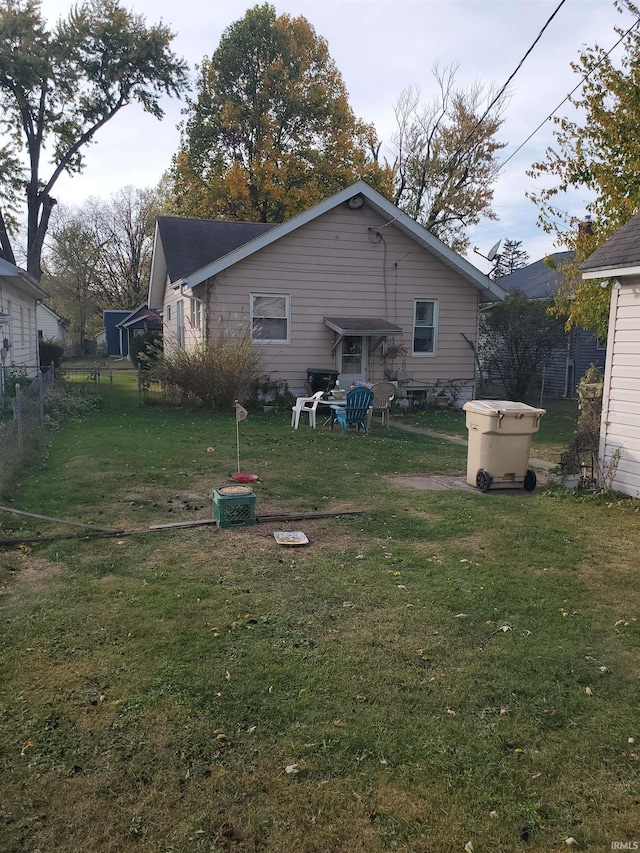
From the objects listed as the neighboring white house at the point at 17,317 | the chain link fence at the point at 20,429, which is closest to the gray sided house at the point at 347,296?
the neighboring white house at the point at 17,317

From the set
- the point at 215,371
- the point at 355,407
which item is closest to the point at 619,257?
the point at 355,407

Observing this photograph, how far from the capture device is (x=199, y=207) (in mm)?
29609

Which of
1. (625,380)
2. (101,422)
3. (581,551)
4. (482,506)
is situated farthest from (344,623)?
(101,422)

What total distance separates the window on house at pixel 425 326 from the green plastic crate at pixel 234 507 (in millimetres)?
11689

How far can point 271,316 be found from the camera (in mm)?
15625

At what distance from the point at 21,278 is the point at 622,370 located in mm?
13085

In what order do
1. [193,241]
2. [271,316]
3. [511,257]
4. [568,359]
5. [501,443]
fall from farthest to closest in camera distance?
[511,257]
[568,359]
[193,241]
[271,316]
[501,443]

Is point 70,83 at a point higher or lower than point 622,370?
higher

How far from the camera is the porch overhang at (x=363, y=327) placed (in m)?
15.1

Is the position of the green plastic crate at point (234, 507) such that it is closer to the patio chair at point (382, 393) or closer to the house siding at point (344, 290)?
the patio chair at point (382, 393)

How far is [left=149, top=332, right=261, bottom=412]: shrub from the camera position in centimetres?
1420

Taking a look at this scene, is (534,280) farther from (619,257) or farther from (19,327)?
(619,257)

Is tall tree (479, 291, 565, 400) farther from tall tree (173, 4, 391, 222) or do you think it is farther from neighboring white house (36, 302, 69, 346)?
neighboring white house (36, 302, 69, 346)

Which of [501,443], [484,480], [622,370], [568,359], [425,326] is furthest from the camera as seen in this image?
[568,359]
